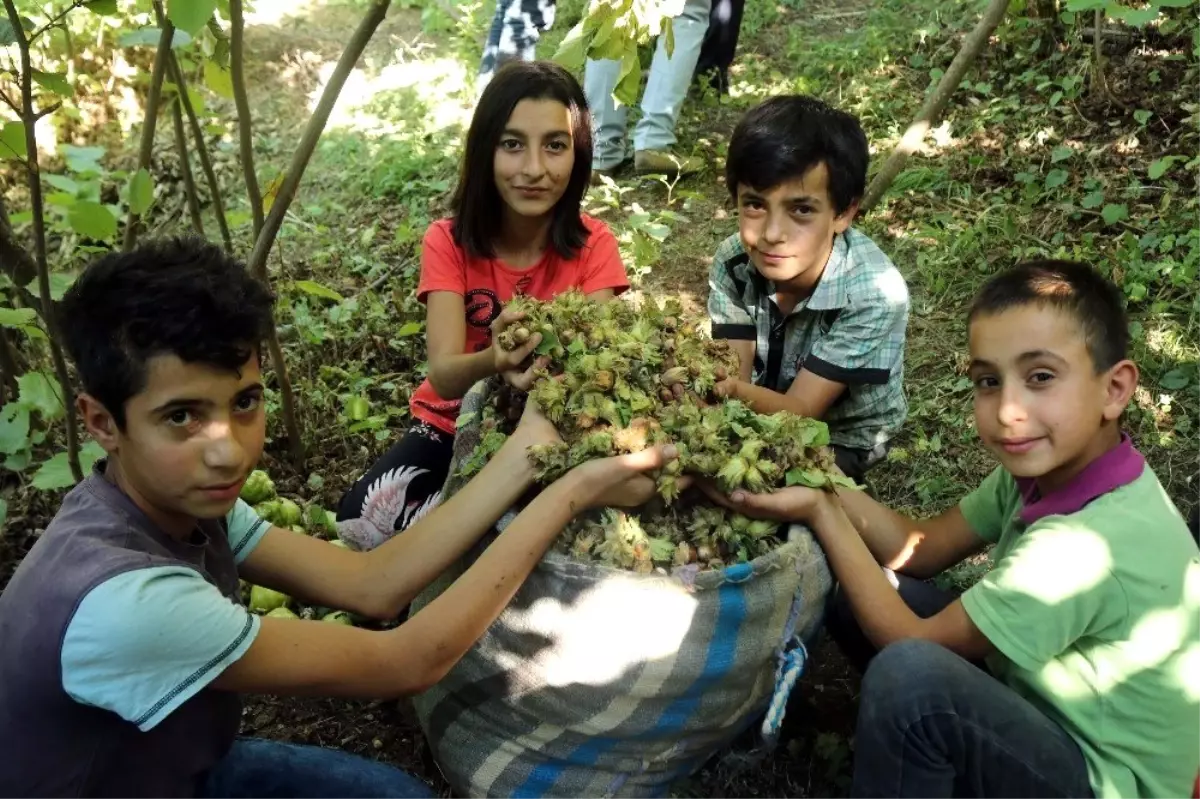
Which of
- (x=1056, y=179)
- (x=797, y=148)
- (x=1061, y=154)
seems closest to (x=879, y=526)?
(x=797, y=148)

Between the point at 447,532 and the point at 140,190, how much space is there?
1.26m

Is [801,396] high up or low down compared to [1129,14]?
down

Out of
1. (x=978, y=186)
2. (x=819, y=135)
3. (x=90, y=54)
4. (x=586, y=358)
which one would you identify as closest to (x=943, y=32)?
(x=978, y=186)

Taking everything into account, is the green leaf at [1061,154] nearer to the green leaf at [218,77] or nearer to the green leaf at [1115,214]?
the green leaf at [1115,214]

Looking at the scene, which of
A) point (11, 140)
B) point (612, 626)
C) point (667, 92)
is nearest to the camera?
point (612, 626)

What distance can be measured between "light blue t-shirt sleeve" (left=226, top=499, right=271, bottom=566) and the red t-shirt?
3.07 feet

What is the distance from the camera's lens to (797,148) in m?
2.70

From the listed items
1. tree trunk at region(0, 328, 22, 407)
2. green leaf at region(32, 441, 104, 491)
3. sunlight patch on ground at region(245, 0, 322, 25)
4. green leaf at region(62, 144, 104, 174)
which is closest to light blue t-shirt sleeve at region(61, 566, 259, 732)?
green leaf at region(32, 441, 104, 491)

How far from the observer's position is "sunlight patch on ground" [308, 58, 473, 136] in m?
6.47

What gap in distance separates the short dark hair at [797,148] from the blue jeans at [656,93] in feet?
9.01

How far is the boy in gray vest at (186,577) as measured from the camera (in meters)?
1.55

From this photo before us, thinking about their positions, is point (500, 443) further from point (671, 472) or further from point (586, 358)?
point (671, 472)

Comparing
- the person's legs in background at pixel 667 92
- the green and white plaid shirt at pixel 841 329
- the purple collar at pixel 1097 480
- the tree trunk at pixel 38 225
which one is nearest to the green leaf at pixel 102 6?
the tree trunk at pixel 38 225

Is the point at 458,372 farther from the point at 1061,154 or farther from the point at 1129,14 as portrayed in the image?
the point at 1061,154
